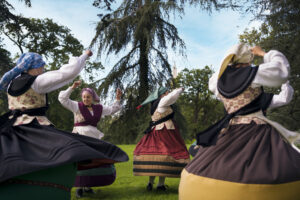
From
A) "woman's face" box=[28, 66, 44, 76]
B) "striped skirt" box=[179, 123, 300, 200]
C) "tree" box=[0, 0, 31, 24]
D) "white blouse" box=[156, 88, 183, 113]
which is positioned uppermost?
"tree" box=[0, 0, 31, 24]

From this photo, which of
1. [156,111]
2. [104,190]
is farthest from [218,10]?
[104,190]

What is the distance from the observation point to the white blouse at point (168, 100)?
4.93 meters

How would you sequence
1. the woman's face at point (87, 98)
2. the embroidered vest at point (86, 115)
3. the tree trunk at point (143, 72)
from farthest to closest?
1. the tree trunk at point (143, 72)
2. the woman's face at point (87, 98)
3. the embroidered vest at point (86, 115)

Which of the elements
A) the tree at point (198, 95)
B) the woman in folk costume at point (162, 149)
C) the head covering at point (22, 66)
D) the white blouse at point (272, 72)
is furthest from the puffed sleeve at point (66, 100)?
the tree at point (198, 95)

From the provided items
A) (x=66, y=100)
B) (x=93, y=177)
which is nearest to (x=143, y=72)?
(x=66, y=100)

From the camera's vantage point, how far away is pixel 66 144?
2.54m

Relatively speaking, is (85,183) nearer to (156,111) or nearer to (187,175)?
(156,111)

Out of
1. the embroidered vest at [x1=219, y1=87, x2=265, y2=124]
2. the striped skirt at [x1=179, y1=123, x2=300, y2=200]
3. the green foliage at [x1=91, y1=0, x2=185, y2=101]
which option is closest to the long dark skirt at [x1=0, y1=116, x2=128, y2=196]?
the striped skirt at [x1=179, y1=123, x2=300, y2=200]

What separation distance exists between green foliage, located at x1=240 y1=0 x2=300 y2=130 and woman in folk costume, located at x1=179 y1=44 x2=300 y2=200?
16.9 ft

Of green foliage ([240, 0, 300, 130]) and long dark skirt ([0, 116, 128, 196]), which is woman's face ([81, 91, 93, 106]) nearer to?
long dark skirt ([0, 116, 128, 196])

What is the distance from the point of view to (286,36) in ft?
27.7

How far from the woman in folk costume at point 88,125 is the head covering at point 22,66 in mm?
1422

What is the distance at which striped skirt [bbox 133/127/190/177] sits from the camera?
4.73 meters

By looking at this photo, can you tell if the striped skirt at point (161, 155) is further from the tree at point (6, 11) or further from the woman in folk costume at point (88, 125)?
the tree at point (6, 11)
